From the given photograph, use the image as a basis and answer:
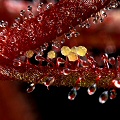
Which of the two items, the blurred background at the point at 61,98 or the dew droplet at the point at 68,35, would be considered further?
the blurred background at the point at 61,98

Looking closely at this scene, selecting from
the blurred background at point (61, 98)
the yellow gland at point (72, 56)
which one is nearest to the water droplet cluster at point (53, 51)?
the yellow gland at point (72, 56)

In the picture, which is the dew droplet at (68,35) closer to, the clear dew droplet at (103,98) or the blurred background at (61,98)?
the clear dew droplet at (103,98)

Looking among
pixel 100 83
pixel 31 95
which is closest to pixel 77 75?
pixel 100 83

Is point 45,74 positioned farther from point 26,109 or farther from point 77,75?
point 26,109

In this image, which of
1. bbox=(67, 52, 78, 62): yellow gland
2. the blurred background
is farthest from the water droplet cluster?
the blurred background

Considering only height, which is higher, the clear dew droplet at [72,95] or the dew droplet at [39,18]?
the dew droplet at [39,18]

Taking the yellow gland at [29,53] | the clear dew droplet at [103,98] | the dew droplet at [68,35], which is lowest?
the clear dew droplet at [103,98]

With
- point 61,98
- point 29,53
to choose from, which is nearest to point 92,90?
point 29,53

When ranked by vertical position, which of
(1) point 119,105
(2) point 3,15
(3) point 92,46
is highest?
(2) point 3,15
